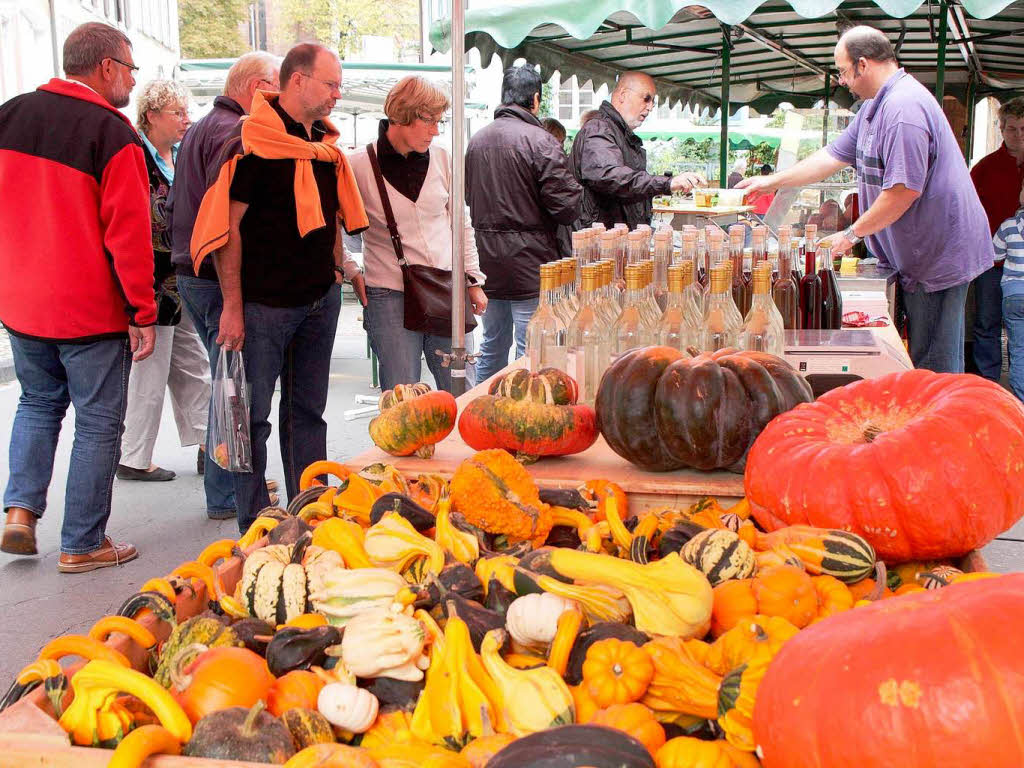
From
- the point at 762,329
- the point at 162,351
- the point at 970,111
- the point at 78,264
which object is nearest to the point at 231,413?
the point at 78,264

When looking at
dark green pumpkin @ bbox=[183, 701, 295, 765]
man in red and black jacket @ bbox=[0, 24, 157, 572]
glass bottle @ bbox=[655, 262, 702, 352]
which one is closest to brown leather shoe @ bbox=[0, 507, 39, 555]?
man in red and black jacket @ bbox=[0, 24, 157, 572]

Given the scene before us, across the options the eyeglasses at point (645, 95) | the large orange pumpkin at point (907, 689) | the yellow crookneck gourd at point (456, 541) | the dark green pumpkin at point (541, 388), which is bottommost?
the yellow crookneck gourd at point (456, 541)

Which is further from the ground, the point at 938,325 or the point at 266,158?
the point at 266,158

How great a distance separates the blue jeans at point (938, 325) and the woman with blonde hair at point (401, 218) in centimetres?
231

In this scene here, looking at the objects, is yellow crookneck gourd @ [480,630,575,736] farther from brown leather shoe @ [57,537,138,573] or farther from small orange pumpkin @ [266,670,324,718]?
brown leather shoe @ [57,537,138,573]

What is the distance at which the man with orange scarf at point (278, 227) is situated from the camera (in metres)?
3.70

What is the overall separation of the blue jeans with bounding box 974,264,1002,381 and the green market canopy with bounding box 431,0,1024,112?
1.53 m

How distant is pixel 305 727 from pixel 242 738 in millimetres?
81

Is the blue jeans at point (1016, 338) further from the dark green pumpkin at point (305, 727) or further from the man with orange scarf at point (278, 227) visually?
the dark green pumpkin at point (305, 727)

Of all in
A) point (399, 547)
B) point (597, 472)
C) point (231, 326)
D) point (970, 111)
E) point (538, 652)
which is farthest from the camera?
point (970, 111)

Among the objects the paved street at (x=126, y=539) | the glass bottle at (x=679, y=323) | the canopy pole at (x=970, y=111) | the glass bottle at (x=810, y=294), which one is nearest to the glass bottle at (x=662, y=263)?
the glass bottle at (x=679, y=323)

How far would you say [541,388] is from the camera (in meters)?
2.40

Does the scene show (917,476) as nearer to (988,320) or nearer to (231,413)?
(231,413)

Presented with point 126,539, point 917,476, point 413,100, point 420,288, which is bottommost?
point 126,539
